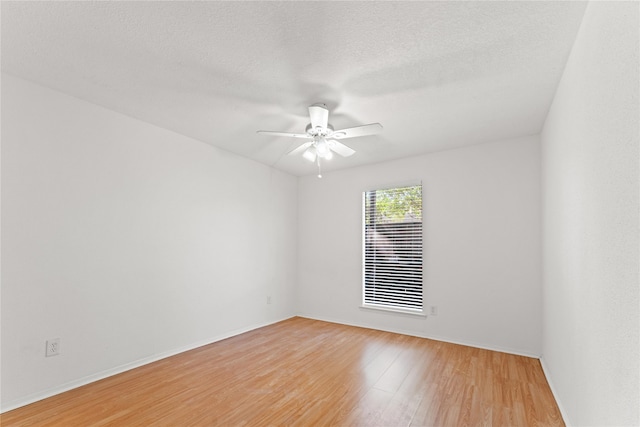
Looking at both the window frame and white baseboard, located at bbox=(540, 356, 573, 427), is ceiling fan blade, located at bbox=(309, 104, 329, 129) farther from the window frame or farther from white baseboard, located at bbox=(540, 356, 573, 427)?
white baseboard, located at bbox=(540, 356, 573, 427)

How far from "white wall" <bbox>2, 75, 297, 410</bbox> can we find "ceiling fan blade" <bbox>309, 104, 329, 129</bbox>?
1.86 metres

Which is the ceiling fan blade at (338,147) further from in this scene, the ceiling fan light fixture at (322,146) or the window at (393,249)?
the window at (393,249)

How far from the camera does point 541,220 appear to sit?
11.1 ft

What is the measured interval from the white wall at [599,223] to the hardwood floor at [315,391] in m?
0.48

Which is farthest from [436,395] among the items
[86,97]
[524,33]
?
[86,97]

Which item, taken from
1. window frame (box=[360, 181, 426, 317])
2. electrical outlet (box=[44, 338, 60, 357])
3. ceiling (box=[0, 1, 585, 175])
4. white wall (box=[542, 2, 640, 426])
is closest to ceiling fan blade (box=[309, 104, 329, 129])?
ceiling (box=[0, 1, 585, 175])

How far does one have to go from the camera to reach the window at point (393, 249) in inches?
169

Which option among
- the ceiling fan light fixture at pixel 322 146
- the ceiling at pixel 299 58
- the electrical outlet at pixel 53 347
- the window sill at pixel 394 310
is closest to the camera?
the ceiling at pixel 299 58

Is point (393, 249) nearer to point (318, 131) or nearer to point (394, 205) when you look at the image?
point (394, 205)

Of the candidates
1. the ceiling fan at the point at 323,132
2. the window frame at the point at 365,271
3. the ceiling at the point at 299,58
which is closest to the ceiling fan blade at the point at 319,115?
the ceiling fan at the point at 323,132

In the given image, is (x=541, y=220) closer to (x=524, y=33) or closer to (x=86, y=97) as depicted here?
(x=524, y=33)

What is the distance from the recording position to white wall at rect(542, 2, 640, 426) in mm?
1151

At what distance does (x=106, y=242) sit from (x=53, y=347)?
93 cm

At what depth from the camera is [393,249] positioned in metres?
4.52
